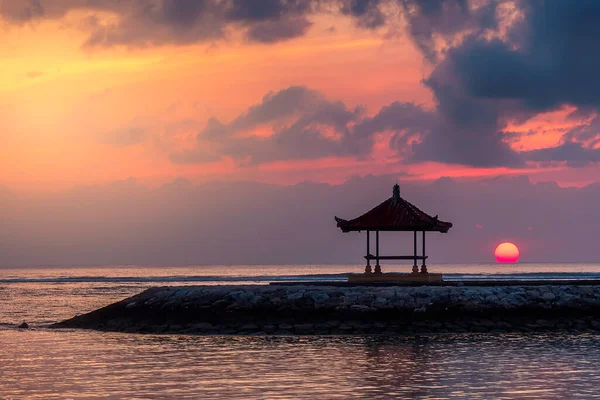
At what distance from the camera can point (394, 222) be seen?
4678cm

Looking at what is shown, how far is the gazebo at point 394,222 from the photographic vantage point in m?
46.7

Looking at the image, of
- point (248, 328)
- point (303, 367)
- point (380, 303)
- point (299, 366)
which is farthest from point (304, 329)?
point (303, 367)

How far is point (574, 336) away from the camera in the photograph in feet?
122

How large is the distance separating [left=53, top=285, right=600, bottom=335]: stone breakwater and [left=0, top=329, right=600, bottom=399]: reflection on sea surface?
2.23 metres

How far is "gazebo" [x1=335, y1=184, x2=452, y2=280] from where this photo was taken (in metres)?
46.7

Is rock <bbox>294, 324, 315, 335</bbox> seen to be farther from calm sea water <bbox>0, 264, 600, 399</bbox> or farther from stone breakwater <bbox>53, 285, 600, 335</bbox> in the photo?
calm sea water <bbox>0, 264, 600, 399</bbox>

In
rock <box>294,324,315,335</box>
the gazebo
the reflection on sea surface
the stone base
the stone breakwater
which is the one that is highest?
the gazebo

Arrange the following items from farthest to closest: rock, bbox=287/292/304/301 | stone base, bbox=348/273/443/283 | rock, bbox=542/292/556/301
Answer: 1. stone base, bbox=348/273/443/283
2. rock, bbox=542/292/556/301
3. rock, bbox=287/292/304/301

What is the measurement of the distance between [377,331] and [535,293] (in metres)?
8.00

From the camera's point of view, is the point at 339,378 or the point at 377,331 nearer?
the point at 339,378

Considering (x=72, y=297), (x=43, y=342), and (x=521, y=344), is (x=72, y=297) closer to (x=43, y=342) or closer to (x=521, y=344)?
(x=43, y=342)

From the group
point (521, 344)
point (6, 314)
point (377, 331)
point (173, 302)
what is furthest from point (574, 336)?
point (6, 314)

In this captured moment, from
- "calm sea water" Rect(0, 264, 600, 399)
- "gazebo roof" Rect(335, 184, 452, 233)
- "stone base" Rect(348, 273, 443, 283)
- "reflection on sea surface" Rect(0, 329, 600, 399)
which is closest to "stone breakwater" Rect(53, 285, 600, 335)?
"calm sea water" Rect(0, 264, 600, 399)

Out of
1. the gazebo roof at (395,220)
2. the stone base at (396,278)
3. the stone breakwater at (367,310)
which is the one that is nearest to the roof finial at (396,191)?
the gazebo roof at (395,220)
